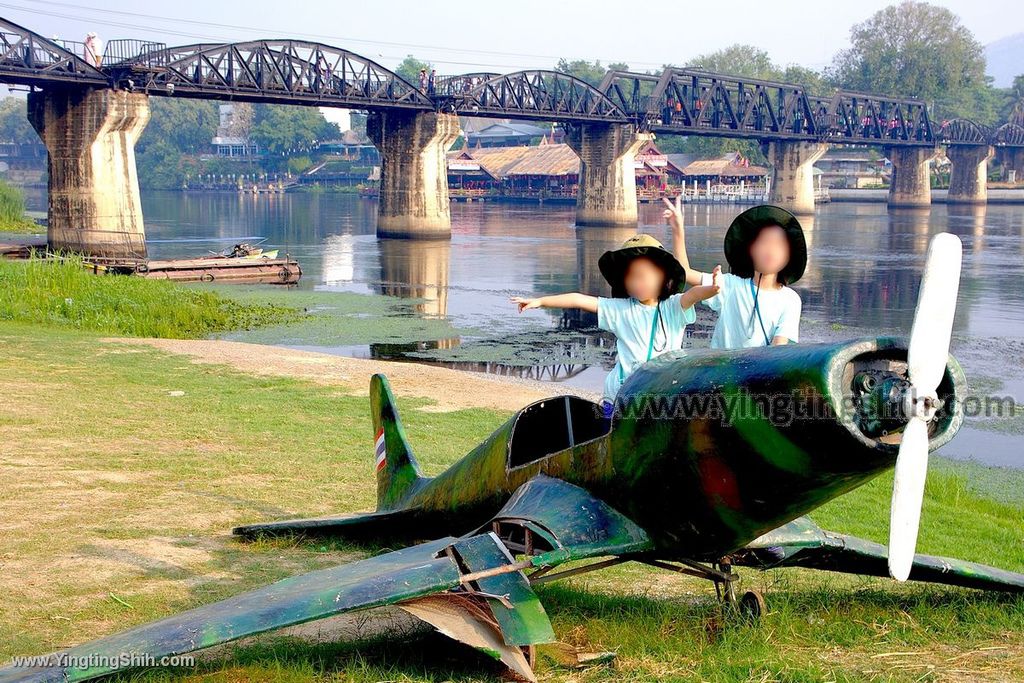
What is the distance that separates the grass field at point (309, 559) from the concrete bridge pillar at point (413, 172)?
195 feet

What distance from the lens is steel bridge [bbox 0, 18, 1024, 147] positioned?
2208 inches

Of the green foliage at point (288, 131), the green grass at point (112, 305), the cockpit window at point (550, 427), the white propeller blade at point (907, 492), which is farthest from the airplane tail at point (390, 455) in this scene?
the green foliage at point (288, 131)

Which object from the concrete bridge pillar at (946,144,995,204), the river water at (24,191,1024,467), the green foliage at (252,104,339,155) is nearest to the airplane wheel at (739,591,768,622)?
the river water at (24,191,1024,467)

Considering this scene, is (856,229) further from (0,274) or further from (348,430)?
(348,430)

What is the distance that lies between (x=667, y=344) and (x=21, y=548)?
5.37 meters

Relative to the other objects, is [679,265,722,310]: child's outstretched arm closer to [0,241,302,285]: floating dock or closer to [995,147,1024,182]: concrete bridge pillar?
[0,241,302,285]: floating dock

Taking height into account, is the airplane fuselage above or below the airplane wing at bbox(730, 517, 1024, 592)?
above

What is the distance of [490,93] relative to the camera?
86375 mm

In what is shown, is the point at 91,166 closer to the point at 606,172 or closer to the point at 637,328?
the point at 606,172

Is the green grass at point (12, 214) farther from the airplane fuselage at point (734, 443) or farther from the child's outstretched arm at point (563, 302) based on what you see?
the airplane fuselage at point (734, 443)

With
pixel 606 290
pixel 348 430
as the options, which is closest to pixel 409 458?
pixel 348 430

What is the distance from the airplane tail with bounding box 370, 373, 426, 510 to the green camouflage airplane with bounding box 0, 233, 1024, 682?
2.02 m

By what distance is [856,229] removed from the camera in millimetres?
84062

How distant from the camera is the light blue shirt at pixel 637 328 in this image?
6.21m
